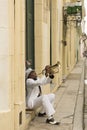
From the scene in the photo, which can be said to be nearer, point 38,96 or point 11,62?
point 11,62

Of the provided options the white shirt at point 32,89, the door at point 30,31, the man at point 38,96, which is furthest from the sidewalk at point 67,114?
the door at point 30,31

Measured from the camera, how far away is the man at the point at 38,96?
9.99 meters

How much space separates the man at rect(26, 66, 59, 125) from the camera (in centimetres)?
999

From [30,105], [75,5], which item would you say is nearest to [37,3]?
[30,105]

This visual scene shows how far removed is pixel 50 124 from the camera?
10211 mm

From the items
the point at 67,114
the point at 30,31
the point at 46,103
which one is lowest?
the point at 67,114

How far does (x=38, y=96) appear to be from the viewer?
416 inches

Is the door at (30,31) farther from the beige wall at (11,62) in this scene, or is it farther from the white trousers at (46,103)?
the beige wall at (11,62)

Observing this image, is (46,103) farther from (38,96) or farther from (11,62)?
(11,62)

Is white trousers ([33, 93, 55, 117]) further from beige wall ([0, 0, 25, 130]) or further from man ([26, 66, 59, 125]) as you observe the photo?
beige wall ([0, 0, 25, 130])

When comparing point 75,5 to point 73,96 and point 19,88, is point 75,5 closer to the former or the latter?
point 73,96

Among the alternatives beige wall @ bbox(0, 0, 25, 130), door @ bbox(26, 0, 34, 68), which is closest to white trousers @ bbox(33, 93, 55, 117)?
beige wall @ bbox(0, 0, 25, 130)

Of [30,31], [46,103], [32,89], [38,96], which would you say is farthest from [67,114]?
[30,31]

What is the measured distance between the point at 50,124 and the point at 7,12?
3.17 m
